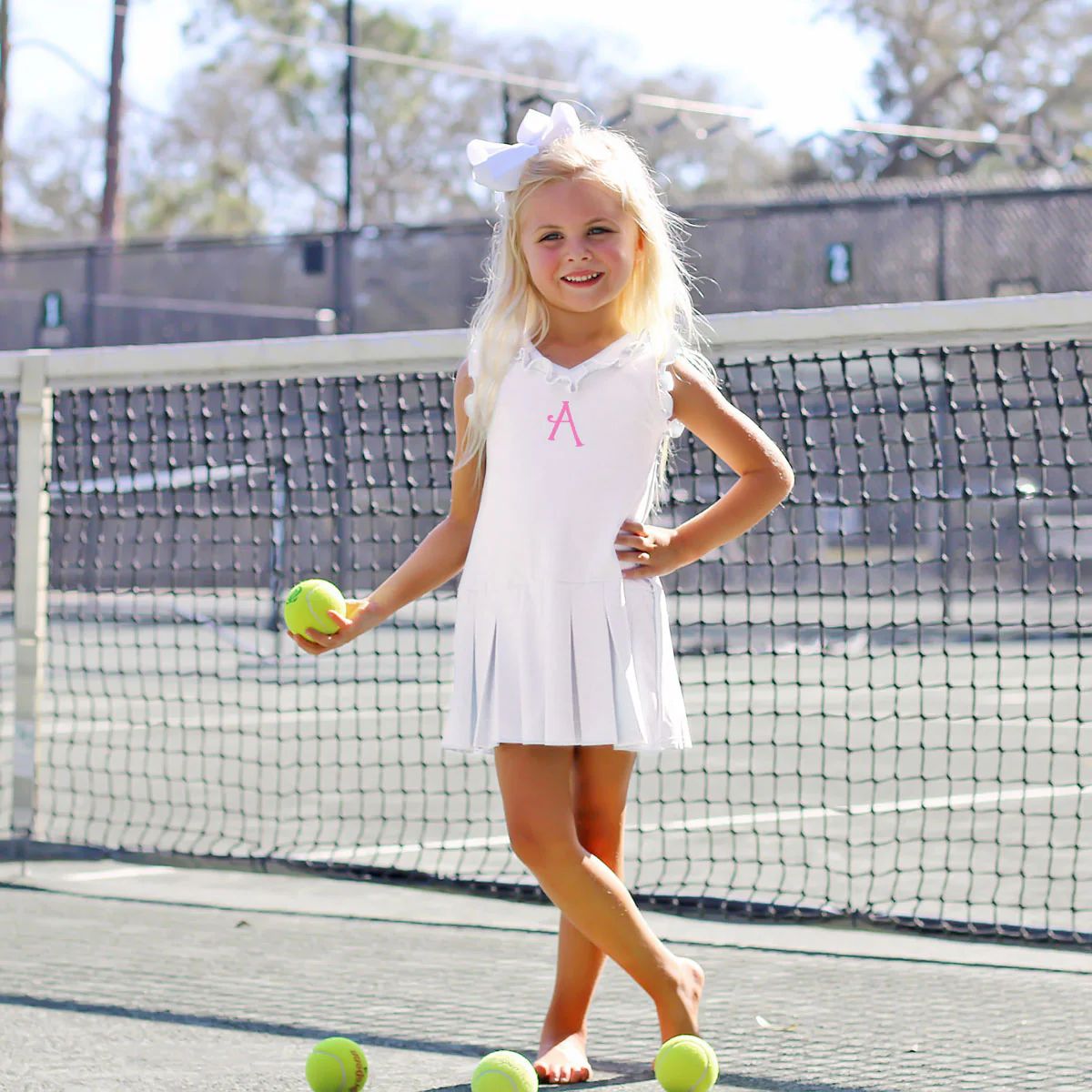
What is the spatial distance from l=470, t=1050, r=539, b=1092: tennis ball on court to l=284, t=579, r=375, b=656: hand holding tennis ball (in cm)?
79

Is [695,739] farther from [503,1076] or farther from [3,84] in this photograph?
[3,84]

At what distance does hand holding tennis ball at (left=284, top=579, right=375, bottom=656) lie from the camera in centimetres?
359

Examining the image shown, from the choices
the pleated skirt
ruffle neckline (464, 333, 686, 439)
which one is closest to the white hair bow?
ruffle neckline (464, 333, 686, 439)

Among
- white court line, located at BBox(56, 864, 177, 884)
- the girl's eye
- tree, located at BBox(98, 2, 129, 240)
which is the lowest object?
white court line, located at BBox(56, 864, 177, 884)

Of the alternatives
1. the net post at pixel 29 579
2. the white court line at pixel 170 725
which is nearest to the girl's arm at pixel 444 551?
the net post at pixel 29 579

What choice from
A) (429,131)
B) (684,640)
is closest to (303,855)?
(684,640)

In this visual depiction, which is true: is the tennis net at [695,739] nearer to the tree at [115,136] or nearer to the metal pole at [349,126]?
the metal pole at [349,126]

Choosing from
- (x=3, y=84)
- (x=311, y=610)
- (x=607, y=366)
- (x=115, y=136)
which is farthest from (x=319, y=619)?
(x=3, y=84)

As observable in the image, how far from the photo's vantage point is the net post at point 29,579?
240 inches

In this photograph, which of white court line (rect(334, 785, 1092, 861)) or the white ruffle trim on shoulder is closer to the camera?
the white ruffle trim on shoulder

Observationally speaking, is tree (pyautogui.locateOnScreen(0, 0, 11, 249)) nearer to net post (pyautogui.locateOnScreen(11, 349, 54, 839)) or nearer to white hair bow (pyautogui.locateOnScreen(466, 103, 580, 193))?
Answer: net post (pyautogui.locateOnScreen(11, 349, 54, 839))

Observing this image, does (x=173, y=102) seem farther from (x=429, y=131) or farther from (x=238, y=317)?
(x=238, y=317)

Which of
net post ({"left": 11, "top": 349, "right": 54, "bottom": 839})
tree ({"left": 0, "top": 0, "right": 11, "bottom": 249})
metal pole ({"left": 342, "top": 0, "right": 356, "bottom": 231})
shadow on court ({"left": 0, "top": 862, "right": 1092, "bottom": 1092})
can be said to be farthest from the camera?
tree ({"left": 0, "top": 0, "right": 11, "bottom": 249})

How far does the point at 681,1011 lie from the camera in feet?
11.7
